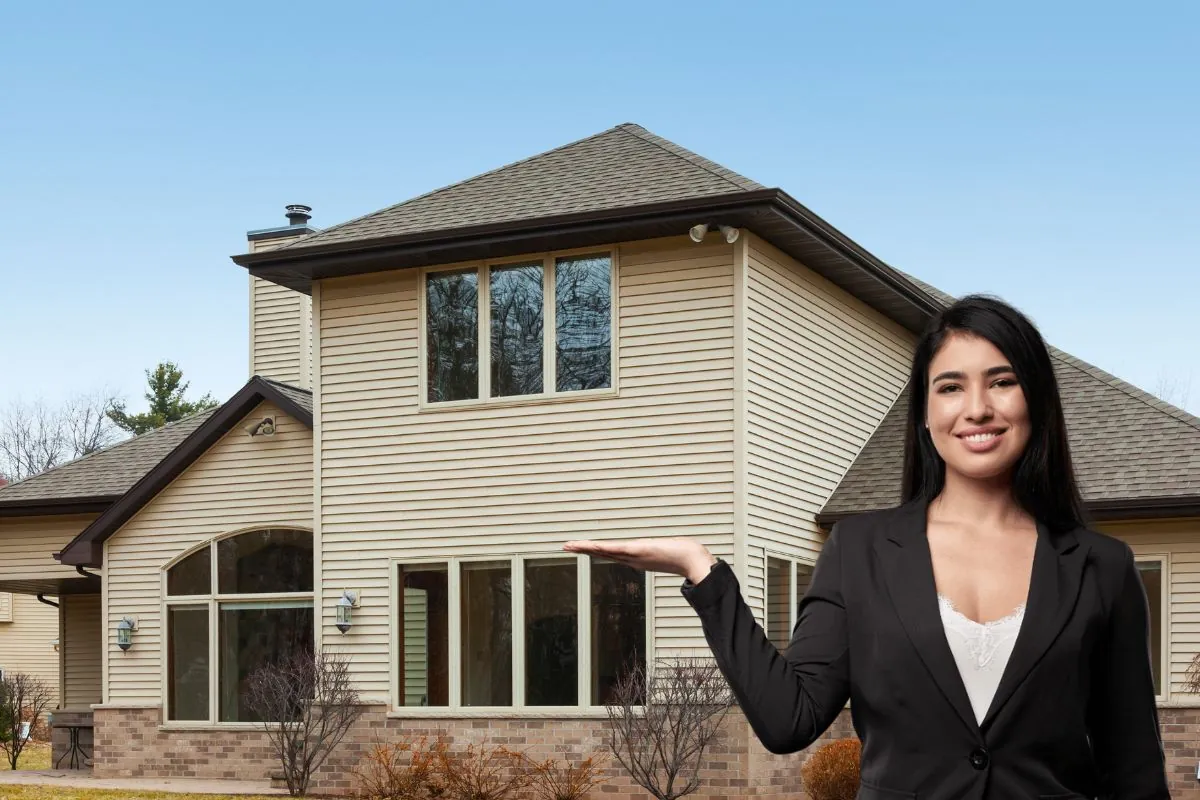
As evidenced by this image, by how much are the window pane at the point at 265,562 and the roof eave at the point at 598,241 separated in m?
2.63

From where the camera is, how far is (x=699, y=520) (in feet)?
49.7

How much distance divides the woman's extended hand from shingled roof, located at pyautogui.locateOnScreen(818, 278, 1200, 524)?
41.5 ft

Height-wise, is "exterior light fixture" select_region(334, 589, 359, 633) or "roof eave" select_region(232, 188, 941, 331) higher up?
"roof eave" select_region(232, 188, 941, 331)

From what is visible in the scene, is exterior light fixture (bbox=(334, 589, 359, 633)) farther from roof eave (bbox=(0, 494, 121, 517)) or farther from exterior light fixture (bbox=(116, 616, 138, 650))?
roof eave (bbox=(0, 494, 121, 517))

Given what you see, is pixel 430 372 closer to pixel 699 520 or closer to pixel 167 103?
pixel 699 520

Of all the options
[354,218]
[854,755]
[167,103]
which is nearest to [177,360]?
[167,103]

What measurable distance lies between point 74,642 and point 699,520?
1195 centimetres

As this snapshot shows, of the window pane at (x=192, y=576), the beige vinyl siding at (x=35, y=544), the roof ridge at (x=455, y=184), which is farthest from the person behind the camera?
the beige vinyl siding at (x=35, y=544)

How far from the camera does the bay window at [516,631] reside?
50.5ft

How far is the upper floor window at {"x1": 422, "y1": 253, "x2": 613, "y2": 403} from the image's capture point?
51.9 feet

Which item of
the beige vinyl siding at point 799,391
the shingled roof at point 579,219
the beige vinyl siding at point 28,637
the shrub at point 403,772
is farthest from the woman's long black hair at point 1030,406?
the beige vinyl siding at point 28,637

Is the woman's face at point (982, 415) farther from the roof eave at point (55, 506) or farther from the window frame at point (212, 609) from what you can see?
the roof eave at point (55, 506)

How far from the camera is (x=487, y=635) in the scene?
1597cm

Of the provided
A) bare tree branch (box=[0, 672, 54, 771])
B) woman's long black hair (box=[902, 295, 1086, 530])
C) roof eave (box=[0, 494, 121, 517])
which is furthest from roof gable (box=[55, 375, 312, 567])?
woman's long black hair (box=[902, 295, 1086, 530])
